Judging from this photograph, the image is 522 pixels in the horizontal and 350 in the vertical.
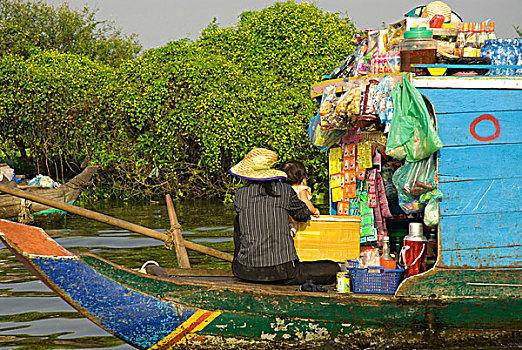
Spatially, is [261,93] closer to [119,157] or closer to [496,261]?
[119,157]

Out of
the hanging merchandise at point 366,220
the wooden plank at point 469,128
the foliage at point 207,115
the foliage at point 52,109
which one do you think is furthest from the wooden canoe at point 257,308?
the foliage at point 52,109

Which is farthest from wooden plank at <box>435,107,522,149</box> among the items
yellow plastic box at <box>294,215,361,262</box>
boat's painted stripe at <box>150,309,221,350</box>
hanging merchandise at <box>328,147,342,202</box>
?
boat's painted stripe at <box>150,309,221,350</box>

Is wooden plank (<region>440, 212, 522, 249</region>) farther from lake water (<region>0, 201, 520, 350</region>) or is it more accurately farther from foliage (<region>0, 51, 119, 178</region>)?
foliage (<region>0, 51, 119, 178</region>)

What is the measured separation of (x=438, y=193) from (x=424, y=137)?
1.25 ft

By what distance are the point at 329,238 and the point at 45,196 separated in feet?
22.9

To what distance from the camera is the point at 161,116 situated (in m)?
14.7

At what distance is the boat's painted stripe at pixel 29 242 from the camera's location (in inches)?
180

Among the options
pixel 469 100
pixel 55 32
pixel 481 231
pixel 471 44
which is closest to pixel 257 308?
pixel 481 231

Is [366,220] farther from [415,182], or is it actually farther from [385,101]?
[385,101]

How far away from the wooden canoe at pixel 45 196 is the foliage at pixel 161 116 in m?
2.56

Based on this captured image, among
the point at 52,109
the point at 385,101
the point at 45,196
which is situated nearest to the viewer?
the point at 385,101

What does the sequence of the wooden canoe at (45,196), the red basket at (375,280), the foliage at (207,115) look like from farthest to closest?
the foliage at (207,115)
the wooden canoe at (45,196)
the red basket at (375,280)

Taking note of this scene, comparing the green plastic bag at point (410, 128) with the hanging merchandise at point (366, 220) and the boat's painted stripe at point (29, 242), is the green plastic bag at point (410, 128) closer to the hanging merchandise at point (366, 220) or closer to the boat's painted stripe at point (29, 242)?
the hanging merchandise at point (366, 220)

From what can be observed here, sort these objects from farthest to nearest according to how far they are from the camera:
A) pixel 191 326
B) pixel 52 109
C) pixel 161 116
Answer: pixel 52 109, pixel 161 116, pixel 191 326
